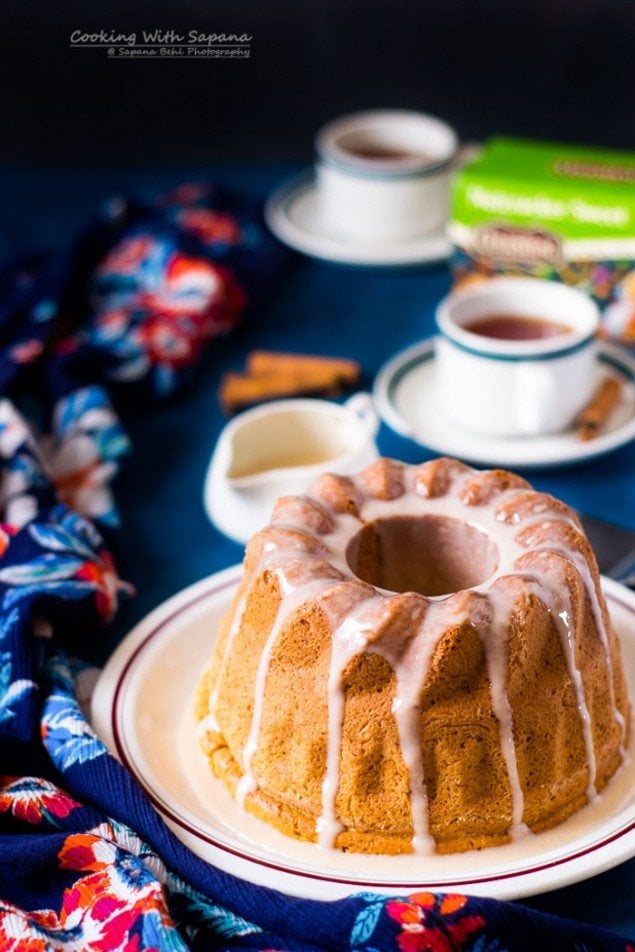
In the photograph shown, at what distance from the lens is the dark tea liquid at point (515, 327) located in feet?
5.35

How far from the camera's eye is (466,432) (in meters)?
1.59

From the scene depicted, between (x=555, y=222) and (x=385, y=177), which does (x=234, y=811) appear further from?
(x=385, y=177)

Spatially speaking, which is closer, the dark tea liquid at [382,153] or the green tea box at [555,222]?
the green tea box at [555,222]

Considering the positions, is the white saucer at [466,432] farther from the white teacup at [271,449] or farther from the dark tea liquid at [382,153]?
the dark tea liquid at [382,153]

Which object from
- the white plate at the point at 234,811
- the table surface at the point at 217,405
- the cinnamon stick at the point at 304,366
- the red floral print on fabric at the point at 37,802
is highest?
the white plate at the point at 234,811

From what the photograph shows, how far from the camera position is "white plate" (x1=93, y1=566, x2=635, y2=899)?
0.94 meters

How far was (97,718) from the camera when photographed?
43.6 inches

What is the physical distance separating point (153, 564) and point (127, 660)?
275mm

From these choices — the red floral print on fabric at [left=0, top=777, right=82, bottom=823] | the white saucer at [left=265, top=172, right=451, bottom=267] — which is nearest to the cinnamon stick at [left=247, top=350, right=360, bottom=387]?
the white saucer at [left=265, top=172, right=451, bottom=267]

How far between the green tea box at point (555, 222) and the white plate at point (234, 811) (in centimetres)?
64

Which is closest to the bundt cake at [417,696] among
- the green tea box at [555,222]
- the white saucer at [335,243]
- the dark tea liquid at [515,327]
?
the dark tea liquid at [515,327]

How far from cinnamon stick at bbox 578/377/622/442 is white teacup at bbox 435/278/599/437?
0.01 meters

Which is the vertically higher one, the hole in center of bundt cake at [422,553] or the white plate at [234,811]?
the hole in center of bundt cake at [422,553]

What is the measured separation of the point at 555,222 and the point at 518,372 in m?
0.30
